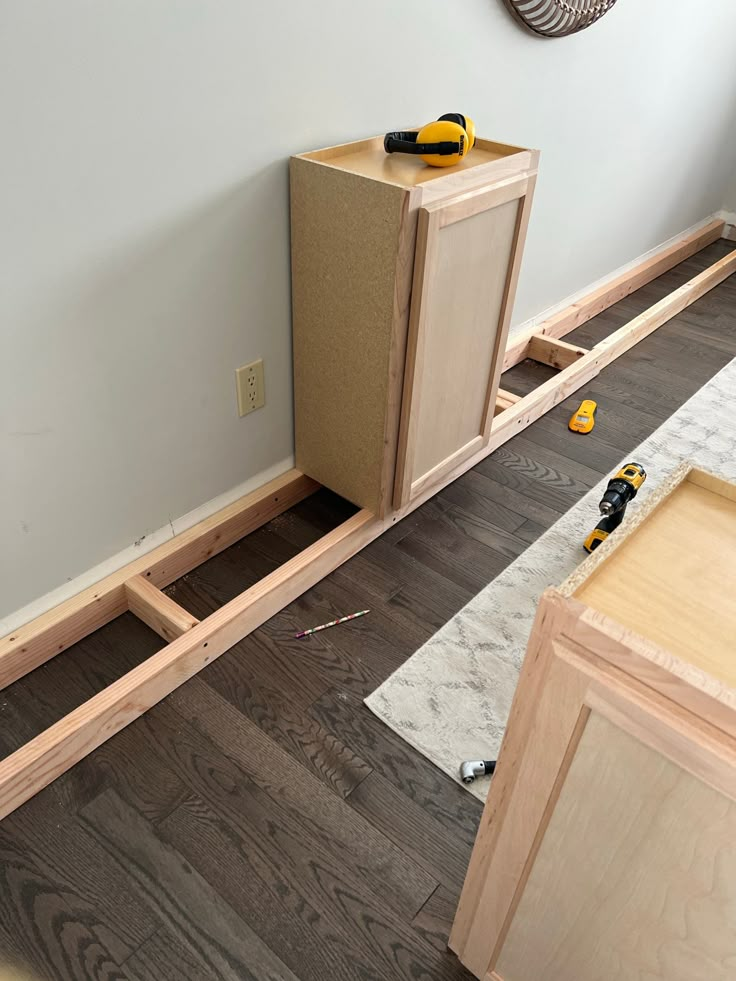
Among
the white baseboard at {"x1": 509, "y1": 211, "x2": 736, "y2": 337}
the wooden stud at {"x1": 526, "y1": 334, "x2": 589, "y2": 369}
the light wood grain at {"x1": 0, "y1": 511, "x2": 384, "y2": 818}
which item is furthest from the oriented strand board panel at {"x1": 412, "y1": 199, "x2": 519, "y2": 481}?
the white baseboard at {"x1": 509, "y1": 211, "x2": 736, "y2": 337}

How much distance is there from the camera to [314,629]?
65.8 inches

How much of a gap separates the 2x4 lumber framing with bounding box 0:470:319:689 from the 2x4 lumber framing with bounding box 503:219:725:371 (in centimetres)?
95

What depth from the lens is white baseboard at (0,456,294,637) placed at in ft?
5.08

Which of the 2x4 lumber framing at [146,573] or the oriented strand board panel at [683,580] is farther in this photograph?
the 2x4 lumber framing at [146,573]

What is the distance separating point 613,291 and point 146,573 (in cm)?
240

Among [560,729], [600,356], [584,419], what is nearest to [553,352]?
[600,356]

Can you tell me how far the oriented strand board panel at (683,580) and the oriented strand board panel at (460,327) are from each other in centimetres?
84

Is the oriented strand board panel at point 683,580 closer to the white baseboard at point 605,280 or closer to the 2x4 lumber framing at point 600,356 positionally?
the 2x4 lumber framing at point 600,356

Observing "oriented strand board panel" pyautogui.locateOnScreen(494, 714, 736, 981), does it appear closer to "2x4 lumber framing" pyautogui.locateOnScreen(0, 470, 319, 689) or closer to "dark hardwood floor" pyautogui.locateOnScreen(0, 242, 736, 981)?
"dark hardwood floor" pyautogui.locateOnScreen(0, 242, 736, 981)

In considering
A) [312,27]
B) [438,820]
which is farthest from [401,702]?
[312,27]

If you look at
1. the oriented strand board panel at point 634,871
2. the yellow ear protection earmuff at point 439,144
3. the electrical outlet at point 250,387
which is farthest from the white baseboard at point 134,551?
the oriented strand board panel at point 634,871

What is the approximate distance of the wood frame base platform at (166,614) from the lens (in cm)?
135

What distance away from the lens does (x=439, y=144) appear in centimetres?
159

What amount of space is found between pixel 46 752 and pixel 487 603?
3.20 feet
